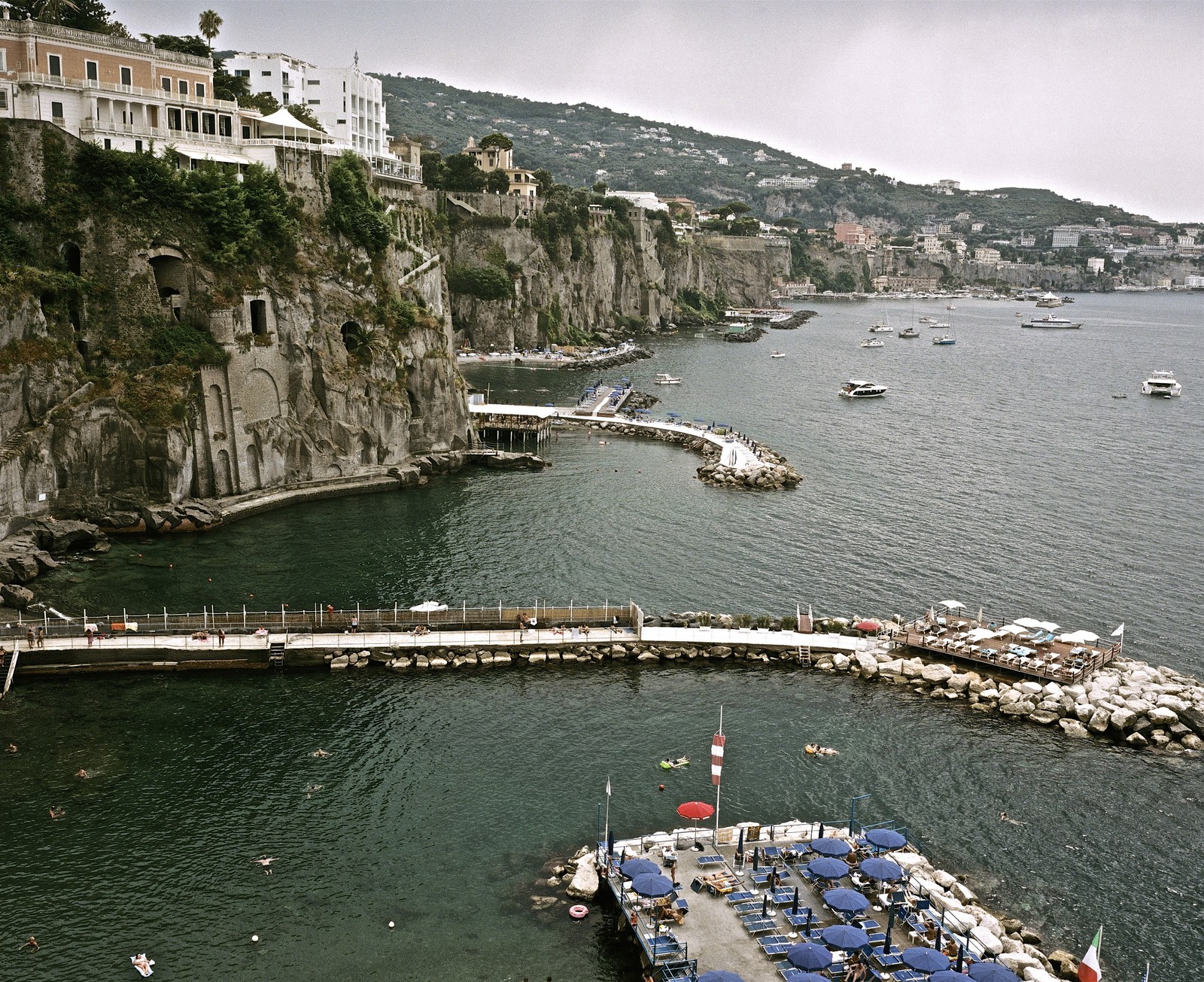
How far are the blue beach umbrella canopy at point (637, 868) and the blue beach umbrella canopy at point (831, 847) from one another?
209 inches

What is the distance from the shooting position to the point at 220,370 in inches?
2933

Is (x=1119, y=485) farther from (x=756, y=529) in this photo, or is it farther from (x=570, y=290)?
(x=570, y=290)

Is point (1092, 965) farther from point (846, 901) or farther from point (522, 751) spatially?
point (522, 751)

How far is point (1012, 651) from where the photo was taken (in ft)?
176

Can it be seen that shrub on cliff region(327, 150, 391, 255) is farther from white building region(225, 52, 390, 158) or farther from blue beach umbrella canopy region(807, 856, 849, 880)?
blue beach umbrella canopy region(807, 856, 849, 880)

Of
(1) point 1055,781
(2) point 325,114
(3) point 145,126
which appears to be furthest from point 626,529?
(2) point 325,114

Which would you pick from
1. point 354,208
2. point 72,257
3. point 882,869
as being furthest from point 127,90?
point 882,869

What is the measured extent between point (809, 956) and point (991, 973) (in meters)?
4.97

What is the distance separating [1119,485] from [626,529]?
155 feet

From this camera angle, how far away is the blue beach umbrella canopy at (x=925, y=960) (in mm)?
30781

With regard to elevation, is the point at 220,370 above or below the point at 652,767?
above

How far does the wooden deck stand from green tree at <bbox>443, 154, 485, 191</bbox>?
419ft

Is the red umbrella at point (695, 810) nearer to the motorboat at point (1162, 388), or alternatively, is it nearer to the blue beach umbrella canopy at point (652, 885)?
the blue beach umbrella canopy at point (652, 885)

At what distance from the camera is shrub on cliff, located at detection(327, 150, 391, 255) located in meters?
84.1
